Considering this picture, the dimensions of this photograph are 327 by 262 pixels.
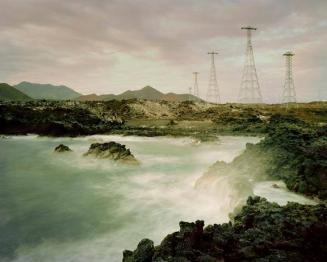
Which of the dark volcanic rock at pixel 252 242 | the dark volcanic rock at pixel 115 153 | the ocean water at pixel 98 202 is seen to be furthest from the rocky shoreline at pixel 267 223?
the dark volcanic rock at pixel 115 153

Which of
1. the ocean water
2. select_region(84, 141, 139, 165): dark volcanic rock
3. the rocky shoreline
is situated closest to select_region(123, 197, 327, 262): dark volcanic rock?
the rocky shoreline

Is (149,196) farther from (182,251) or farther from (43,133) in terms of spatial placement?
(43,133)

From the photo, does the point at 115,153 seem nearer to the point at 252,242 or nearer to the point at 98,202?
the point at 98,202

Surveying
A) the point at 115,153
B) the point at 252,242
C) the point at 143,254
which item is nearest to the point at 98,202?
the point at 115,153

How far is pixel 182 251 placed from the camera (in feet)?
41.4

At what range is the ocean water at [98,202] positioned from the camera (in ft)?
61.3

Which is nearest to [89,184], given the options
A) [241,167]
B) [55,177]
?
[55,177]

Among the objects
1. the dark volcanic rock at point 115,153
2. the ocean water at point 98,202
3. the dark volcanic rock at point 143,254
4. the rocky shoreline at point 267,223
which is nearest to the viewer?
the rocky shoreline at point 267,223

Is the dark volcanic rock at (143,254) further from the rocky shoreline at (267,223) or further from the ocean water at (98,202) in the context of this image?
the ocean water at (98,202)

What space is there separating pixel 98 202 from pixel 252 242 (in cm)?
1476

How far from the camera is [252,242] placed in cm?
1315

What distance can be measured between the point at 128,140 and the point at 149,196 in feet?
107

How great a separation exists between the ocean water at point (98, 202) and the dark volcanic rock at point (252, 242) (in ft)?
14.2

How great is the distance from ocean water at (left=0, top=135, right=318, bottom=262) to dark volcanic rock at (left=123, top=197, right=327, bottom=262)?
4.34 m
